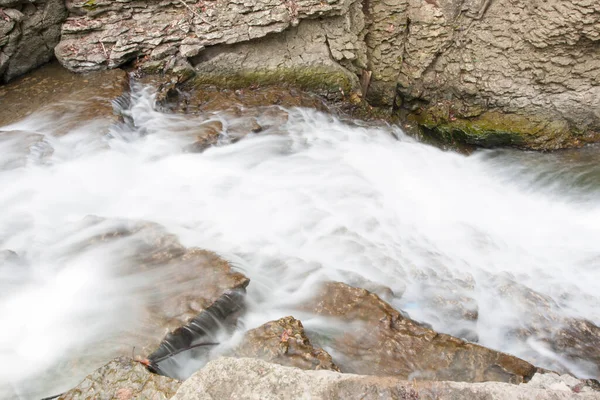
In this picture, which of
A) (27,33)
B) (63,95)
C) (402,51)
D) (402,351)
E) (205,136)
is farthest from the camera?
(402,51)

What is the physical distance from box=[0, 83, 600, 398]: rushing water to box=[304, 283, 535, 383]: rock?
365mm

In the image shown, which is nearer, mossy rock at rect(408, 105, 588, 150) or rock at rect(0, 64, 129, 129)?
rock at rect(0, 64, 129, 129)

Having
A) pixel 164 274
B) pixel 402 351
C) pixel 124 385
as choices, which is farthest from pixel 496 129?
pixel 124 385

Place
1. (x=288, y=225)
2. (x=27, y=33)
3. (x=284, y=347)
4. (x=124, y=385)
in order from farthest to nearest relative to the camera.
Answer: (x=27, y=33) < (x=288, y=225) < (x=284, y=347) < (x=124, y=385)

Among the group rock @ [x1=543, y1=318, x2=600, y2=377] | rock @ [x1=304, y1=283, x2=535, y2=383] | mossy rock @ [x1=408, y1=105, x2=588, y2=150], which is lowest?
rock @ [x1=543, y1=318, x2=600, y2=377]

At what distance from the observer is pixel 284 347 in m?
3.13

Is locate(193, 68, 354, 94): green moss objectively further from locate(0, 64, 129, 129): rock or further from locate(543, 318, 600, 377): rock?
locate(543, 318, 600, 377): rock

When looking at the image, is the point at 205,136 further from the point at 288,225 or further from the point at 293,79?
the point at 293,79

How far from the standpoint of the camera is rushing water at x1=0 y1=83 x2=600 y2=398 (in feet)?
11.8

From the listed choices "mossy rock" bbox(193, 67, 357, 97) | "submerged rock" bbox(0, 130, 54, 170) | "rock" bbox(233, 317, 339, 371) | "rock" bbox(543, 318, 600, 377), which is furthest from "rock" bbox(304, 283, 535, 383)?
"mossy rock" bbox(193, 67, 357, 97)

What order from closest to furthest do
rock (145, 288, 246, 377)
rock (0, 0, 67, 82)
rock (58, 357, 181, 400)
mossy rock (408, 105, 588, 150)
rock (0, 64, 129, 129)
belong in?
rock (58, 357, 181, 400)
rock (145, 288, 246, 377)
rock (0, 64, 129, 129)
rock (0, 0, 67, 82)
mossy rock (408, 105, 588, 150)

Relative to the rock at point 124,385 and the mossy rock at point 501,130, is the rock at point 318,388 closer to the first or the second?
the rock at point 124,385

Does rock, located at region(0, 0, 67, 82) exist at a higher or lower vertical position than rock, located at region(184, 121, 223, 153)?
higher

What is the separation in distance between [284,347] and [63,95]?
545cm
